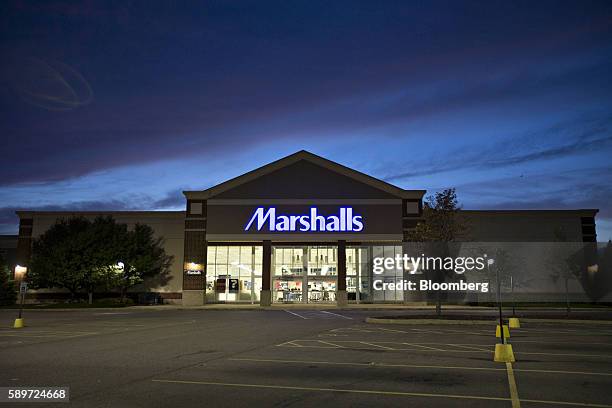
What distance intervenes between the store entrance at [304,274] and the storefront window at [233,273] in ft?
6.51

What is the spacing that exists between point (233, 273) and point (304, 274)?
23.8 ft

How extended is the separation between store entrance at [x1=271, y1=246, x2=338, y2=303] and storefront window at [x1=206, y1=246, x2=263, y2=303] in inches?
78.2

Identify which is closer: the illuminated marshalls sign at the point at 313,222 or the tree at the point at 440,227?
the tree at the point at 440,227

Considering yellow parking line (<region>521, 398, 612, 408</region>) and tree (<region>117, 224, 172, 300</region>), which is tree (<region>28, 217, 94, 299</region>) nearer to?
tree (<region>117, 224, 172, 300</region>)

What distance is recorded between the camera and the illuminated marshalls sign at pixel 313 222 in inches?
1996

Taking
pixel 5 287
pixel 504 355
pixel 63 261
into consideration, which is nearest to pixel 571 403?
pixel 504 355

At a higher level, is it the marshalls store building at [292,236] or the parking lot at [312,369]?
the marshalls store building at [292,236]

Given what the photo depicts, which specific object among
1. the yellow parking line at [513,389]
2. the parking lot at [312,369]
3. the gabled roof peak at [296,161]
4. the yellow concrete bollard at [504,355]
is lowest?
the parking lot at [312,369]

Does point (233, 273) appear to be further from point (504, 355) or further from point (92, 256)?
point (504, 355)

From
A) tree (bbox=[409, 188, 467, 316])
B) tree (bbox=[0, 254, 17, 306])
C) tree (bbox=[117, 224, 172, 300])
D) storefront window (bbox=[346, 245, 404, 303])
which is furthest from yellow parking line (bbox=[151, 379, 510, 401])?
tree (bbox=[0, 254, 17, 306])

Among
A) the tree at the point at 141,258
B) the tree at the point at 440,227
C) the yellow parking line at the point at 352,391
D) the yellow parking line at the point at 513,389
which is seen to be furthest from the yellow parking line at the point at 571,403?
the tree at the point at 141,258

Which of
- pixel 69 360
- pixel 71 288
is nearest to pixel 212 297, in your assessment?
pixel 71 288

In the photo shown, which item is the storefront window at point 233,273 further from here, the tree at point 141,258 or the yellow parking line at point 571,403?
the yellow parking line at point 571,403

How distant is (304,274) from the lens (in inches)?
2080
